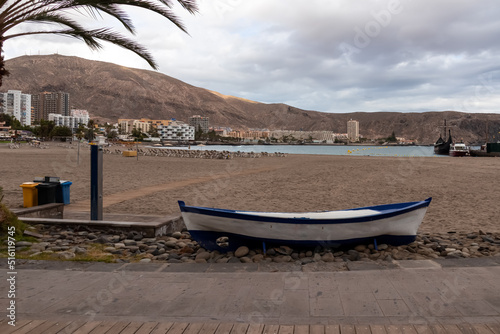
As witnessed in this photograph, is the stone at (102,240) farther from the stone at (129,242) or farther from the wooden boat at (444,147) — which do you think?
the wooden boat at (444,147)

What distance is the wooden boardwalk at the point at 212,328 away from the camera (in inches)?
129

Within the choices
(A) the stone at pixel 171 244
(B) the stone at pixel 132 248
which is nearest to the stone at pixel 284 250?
(A) the stone at pixel 171 244

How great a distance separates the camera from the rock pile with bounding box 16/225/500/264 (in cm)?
623

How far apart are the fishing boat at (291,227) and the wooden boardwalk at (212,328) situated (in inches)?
110

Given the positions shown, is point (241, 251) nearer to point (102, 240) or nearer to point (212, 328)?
point (102, 240)

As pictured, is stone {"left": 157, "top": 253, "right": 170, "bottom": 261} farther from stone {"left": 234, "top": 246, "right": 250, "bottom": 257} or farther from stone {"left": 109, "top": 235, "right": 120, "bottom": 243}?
stone {"left": 109, "top": 235, "right": 120, "bottom": 243}

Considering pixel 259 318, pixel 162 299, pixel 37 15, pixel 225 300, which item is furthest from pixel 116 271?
pixel 37 15

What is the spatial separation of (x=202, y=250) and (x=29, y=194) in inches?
209

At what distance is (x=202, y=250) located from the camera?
267 inches

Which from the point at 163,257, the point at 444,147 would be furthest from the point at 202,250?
the point at 444,147

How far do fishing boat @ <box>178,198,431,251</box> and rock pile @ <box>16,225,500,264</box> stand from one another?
20cm

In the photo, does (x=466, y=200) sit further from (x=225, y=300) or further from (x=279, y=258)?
(x=225, y=300)

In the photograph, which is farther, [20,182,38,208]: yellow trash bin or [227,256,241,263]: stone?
[20,182,38,208]: yellow trash bin

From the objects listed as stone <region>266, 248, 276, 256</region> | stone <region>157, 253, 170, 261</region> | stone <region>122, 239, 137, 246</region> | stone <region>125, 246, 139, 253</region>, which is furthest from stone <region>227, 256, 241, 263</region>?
stone <region>122, 239, 137, 246</region>
